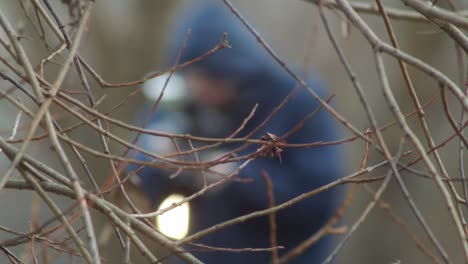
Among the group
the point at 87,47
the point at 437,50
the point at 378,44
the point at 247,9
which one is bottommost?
the point at 378,44

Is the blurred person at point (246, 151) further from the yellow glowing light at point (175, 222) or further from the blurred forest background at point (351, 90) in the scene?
the blurred forest background at point (351, 90)

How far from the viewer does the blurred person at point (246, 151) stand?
3.04 meters

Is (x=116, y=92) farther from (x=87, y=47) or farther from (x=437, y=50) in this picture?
(x=437, y=50)

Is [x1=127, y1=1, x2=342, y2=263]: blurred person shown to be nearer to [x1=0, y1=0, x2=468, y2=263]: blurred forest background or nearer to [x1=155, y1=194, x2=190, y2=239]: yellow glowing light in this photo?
[x1=155, y1=194, x2=190, y2=239]: yellow glowing light

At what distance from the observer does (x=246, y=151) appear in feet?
9.45

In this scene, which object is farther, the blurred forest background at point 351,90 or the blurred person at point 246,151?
the blurred forest background at point 351,90

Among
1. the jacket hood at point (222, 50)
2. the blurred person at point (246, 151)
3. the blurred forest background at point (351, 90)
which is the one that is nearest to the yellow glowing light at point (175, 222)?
the blurred person at point (246, 151)

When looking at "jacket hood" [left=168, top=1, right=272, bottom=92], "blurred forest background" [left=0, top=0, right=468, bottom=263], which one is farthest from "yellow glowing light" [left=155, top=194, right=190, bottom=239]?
"blurred forest background" [left=0, top=0, right=468, bottom=263]

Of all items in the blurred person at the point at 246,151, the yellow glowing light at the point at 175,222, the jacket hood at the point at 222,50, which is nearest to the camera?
the yellow glowing light at the point at 175,222

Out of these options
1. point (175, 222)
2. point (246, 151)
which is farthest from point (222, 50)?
point (175, 222)

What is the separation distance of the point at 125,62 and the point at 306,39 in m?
2.09

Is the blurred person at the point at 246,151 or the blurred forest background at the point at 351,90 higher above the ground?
the blurred forest background at the point at 351,90

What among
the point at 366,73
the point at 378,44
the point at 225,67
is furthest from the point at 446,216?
the point at 378,44

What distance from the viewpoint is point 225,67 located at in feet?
11.0
